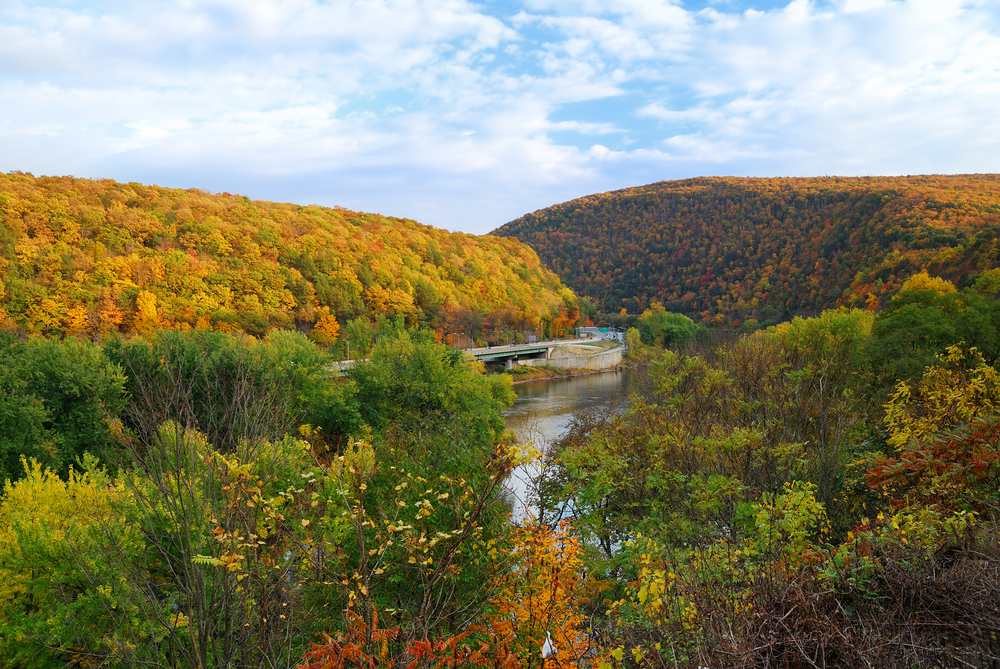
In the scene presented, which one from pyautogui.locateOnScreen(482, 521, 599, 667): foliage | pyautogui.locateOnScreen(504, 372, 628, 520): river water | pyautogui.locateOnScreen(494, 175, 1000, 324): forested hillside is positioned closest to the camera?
pyautogui.locateOnScreen(482, 521, 599, 667): foliage

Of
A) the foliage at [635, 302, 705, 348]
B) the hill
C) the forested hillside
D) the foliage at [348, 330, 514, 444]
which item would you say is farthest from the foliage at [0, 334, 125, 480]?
the foliage at [635, 302, 705, 348]

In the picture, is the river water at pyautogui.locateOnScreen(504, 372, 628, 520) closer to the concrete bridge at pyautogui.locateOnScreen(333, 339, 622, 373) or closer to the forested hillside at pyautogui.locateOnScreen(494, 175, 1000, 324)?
the concrete bridge at pyautogui.locateOnScreen(333, 339, 622, 373)

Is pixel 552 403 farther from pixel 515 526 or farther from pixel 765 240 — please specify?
pixel 765 240

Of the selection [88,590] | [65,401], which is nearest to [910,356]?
[88,590]

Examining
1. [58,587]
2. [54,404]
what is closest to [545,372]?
[54,404]

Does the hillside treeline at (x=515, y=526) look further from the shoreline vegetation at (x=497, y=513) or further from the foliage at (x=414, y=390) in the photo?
the foliage at (x=414, y=390)
